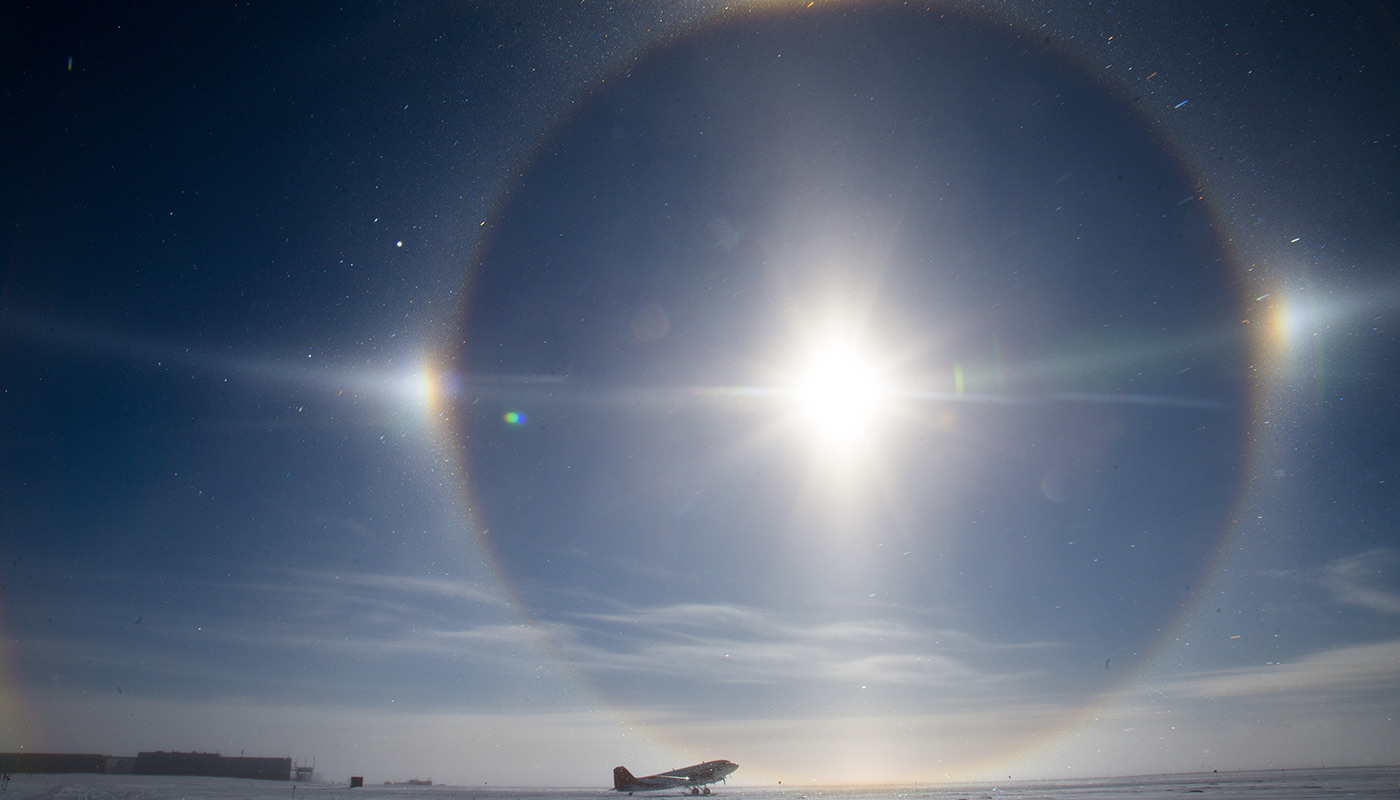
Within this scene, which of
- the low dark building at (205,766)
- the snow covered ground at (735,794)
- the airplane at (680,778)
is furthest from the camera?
the low dark building at (205,766)

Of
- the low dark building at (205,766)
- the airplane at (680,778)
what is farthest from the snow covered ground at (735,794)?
the low dark building at (205,766)

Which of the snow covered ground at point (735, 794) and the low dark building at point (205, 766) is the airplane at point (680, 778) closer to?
the snow covered ground at point (735, 794)

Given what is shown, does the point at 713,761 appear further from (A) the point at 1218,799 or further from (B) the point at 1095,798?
(A) the point at 1218,799

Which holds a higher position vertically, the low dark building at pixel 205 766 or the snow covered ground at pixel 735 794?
the snow covered ground at pixel 735 794

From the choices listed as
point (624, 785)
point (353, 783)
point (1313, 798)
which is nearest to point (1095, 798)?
point (1313, 798)

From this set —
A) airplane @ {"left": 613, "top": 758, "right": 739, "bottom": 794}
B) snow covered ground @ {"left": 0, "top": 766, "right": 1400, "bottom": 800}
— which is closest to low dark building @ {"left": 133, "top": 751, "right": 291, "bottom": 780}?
snow covered ground @ {"left": 0, "top": 766, "right": 1400, "bottom": 800}

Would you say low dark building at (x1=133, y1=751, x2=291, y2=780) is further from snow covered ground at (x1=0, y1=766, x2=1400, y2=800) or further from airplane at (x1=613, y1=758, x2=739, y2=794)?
airplane at (x1=613, y1=758, x2=739, y2=794)
